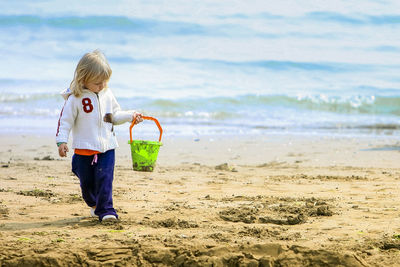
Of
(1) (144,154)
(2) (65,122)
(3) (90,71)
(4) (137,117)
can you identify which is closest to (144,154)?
(1) (144,154)

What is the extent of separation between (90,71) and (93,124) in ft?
1.34

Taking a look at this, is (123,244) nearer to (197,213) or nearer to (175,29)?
(197,213)

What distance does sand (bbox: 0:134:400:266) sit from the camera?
10.3 ft

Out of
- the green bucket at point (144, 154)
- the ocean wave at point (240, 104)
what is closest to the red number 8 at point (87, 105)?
the green bucket at point (144, 154)

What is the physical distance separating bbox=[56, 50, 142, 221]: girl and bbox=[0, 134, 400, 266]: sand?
300mm

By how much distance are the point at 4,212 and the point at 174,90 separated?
20.5 metres

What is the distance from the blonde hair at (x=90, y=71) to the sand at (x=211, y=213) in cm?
106

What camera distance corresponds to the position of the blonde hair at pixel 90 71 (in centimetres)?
388

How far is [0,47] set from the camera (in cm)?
3962

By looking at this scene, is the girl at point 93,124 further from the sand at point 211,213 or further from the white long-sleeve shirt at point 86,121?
the sand at point 211,213

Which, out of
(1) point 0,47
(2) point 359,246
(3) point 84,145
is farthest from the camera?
(1) point 0,47

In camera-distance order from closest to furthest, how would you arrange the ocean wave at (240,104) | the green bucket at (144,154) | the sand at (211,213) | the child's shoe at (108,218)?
the sand at (211,213), the child's shoe at (108,218), the green bucket at (144,154), the ocean wave at (240,104)

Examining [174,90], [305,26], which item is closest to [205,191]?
[174,90]

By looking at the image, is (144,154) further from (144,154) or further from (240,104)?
(240,104)
